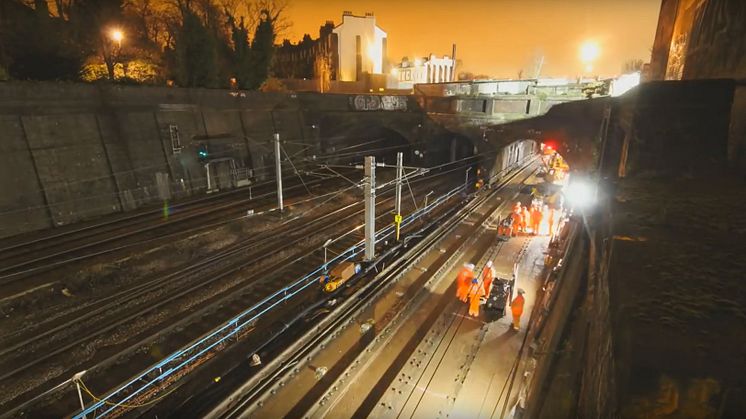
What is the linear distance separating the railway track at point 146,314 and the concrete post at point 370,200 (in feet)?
7.42

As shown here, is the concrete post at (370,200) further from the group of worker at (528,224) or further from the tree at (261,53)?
the tree at (261,53)

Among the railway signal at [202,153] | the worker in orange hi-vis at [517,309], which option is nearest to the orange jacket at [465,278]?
the worker in orange hi-vis at [517,309]

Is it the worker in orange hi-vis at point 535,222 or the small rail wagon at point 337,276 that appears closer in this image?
the small rail wagon at point 337,276

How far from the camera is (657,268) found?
185cm

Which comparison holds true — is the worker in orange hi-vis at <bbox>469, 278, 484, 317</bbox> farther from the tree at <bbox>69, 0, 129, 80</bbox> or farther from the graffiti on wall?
the tree at <bbox>69, 0, 129, 80</bbox>

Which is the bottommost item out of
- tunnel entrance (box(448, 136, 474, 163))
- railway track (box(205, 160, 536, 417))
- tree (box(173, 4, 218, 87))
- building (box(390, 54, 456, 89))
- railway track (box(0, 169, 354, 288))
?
railway track (box(205, 160, 536, 417))

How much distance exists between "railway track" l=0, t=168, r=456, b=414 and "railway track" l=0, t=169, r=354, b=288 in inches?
71.3

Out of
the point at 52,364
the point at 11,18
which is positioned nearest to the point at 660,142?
the point at 52,364

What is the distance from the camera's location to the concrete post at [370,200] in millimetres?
12109

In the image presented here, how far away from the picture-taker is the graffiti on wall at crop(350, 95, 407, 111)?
28.2 metres

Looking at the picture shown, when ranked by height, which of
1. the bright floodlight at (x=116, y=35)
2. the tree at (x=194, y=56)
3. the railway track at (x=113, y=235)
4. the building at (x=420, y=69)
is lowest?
the railway track at (x=113, y=235)

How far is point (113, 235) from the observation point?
46.7 feet

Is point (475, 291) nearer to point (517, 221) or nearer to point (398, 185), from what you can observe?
point (398, 185)

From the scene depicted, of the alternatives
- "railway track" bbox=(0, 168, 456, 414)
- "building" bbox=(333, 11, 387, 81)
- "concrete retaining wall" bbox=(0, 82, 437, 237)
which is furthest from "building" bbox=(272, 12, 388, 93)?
"railway track" bbox=(0, 168, 456, 414)
